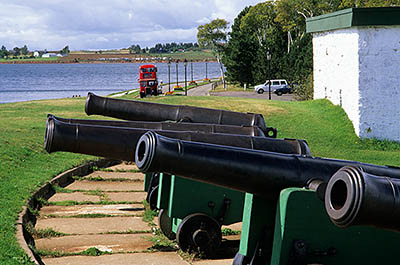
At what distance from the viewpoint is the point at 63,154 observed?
567 inches

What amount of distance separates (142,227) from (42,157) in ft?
17.4

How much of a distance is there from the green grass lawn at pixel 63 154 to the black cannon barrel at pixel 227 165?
7.94ft

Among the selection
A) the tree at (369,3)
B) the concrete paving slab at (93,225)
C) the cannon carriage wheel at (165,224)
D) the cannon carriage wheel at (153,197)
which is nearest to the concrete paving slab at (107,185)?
the concrete paving slab at (93,225)

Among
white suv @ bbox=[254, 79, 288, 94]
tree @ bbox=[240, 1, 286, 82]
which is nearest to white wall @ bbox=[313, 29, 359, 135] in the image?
white suv @ bbox=[254, 79, 288, 94]

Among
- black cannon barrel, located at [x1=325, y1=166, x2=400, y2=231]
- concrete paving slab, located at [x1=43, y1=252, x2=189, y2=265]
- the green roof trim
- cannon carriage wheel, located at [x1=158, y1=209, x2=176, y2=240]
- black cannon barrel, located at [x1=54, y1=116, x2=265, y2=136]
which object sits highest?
the green roof trim

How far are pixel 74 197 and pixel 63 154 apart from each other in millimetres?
3712

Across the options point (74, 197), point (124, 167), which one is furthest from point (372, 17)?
point (74, 197)

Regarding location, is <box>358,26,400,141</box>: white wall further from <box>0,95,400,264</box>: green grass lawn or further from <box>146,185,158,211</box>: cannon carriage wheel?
<box>146,185,158,211</box>: cannon carriage wheel

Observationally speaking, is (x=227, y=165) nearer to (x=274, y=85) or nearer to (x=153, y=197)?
(x=153, y=197)

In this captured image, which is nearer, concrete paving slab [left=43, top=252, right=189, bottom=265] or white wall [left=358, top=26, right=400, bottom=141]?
concrete paving slab [left=43, top=252, right=189, bottom=265]

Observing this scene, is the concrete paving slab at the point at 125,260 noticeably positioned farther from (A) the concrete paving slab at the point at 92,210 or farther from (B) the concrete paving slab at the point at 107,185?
(B) the concrete paving slab at the point at 107,185

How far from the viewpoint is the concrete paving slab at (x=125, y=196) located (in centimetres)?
1089

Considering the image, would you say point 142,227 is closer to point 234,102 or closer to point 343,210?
point 343,210

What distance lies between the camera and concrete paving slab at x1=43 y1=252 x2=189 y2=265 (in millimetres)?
7086
